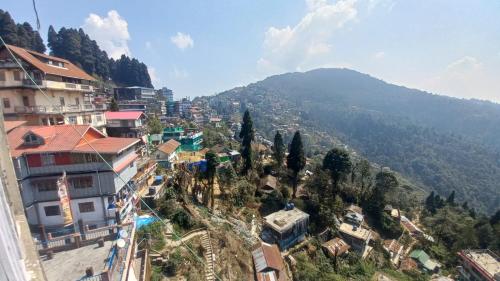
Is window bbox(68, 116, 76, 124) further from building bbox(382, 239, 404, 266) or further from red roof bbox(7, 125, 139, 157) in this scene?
building bbox(382, 239, 404, 266)

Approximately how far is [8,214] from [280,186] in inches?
1296

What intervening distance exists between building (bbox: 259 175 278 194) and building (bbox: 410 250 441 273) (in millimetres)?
20729

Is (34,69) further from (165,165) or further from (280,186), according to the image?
(280,186)

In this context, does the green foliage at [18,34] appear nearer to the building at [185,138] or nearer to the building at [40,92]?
the building at [185,138]

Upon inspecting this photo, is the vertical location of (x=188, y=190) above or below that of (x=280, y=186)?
above

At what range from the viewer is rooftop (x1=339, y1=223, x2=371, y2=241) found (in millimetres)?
29469

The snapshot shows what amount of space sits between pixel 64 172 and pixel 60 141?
2.33 meters

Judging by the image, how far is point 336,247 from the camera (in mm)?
26375

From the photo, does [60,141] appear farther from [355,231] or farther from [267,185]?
[355,231]

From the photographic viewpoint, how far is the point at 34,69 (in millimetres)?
19766

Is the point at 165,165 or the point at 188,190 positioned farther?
the point at 165,165

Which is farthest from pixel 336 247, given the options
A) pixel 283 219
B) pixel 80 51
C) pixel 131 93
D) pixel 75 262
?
pixel 80 51

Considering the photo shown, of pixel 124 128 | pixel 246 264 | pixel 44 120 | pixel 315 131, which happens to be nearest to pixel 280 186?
pixel 246 264

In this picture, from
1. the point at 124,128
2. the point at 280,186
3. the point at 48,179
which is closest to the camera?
the point at 48,179
